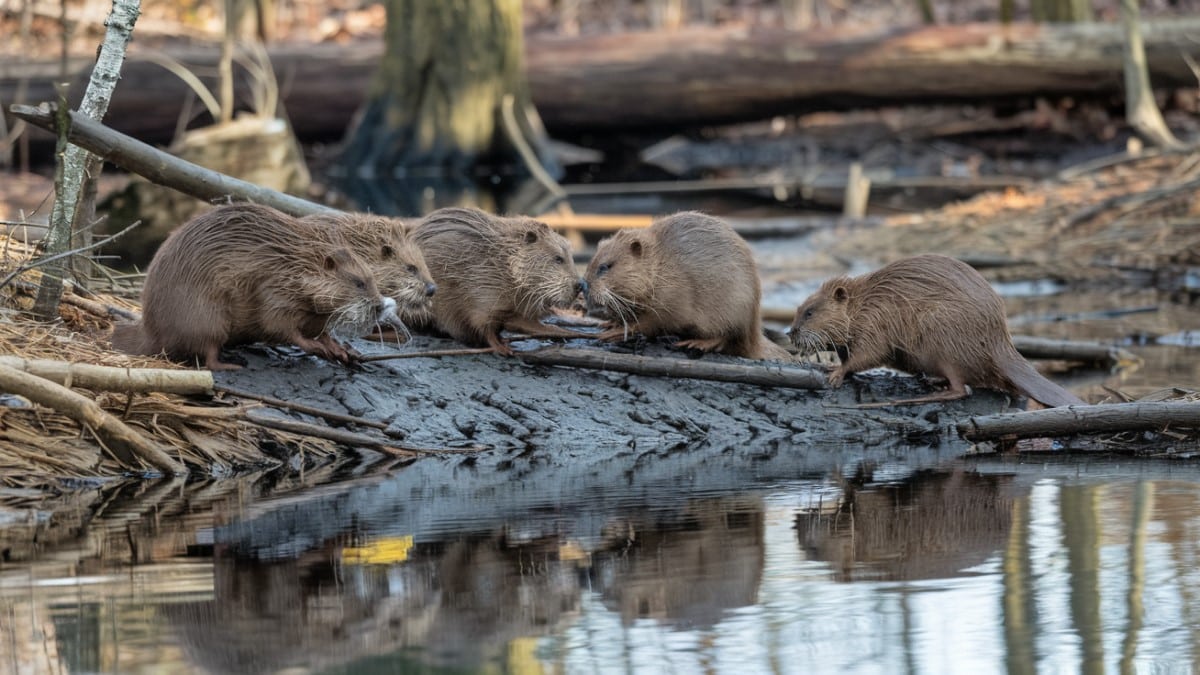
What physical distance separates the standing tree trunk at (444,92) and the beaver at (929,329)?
13.6m

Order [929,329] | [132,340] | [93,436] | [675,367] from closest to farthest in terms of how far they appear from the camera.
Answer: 1. [93,436]
2. [132,340]
3. [929,329]
4. [675,367]

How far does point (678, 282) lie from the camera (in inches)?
257

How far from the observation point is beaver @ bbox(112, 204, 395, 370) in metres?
5.82

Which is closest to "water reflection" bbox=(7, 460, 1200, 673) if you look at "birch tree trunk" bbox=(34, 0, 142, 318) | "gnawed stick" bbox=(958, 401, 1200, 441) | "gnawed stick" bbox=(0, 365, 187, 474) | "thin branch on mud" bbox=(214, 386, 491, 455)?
"gnawed stick" bbox=(0, 365, 187, 474)

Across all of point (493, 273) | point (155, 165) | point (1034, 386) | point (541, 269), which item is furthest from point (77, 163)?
point (1034, 386)

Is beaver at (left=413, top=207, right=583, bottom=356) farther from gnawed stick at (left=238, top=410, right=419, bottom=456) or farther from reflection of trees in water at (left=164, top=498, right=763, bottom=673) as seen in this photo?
reflection of trees in water at (left=164, top=498, right=763, bottom=673)

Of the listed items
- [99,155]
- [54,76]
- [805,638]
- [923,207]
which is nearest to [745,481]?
[805,638]

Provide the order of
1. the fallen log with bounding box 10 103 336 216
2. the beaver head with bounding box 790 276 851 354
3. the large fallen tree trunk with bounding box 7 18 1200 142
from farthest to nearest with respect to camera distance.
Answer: the large fallen tree trunk with bounding box 7 18 1200 142
the beaver head with bounding box 790 276 851 354
the fallen log with bounding box 10 103 336 216

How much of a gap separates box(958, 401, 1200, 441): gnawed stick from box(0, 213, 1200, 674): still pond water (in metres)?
Result: 0.12

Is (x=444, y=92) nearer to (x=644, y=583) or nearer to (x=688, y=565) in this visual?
(x=688, y=565)

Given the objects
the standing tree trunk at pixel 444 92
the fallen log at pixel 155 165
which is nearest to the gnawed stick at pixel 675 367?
the fallen log at pixel 155 165

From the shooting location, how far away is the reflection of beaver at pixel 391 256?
615 cm

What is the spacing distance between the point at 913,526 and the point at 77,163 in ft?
11.7

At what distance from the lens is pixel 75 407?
5.18 meters
